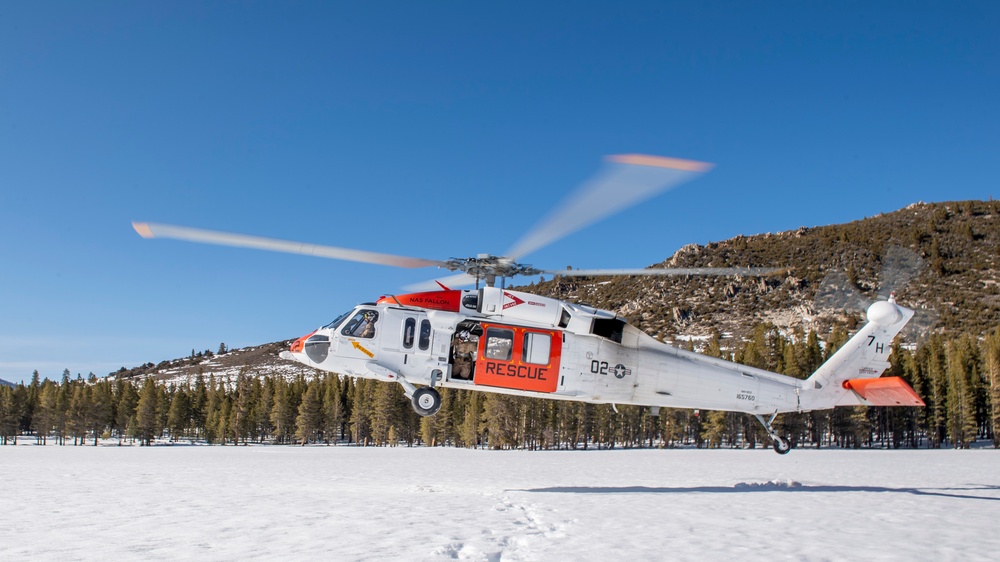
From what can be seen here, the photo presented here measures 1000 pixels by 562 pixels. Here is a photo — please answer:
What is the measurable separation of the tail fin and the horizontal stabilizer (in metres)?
0.04

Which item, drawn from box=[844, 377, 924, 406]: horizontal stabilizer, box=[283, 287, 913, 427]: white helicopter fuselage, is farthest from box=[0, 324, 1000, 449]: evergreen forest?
box=[283, 287, 913, 427]: white helicopter fuselage

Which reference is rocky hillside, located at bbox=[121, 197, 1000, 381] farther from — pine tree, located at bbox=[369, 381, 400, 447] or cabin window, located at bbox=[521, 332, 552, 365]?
cabin window, located at bbox=[521, 332, 552, 365]

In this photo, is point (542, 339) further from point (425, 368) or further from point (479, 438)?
point (479, 438)

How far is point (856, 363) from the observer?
1948 cm

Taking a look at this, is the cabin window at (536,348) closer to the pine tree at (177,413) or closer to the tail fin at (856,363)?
the tail fin at (856,363)

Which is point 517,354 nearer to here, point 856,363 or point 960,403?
point 856,363

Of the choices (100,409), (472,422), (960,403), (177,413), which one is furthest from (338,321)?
(100,409)

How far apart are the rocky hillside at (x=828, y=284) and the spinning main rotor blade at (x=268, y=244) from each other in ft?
330

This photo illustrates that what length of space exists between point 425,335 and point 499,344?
209 cm

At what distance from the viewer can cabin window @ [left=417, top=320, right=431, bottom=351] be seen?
17750 millimetres

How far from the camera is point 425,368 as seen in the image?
17.8 meters

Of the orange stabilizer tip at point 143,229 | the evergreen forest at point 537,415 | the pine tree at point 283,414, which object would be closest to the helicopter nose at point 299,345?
the orange stabilizer tip at point 143,229

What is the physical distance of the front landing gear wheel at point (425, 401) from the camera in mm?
17109

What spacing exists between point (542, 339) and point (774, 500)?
699 centimetres
